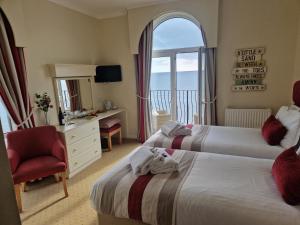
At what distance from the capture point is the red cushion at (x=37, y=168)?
2.21 meters

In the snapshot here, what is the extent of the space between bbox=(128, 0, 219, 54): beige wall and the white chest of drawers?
5.92ft

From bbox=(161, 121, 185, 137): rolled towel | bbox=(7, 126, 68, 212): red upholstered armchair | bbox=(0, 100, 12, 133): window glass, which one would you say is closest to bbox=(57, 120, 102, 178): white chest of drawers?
bbox=(7, 126, 68, 212): red upholstered armchair

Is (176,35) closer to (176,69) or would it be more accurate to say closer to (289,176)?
(176,69)

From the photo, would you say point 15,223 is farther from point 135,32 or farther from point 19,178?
point 135,32

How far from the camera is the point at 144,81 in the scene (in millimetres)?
4066

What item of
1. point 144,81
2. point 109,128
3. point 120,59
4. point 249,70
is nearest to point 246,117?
point 249,70

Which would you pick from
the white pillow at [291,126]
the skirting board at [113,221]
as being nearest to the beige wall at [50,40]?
the skirting board at [113,221]

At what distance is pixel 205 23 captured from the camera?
344cm

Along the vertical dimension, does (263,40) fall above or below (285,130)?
above

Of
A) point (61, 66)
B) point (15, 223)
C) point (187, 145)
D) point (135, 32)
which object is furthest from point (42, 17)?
point (15, 223)

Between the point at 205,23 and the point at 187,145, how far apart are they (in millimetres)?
2196

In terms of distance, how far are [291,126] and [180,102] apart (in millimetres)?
2200

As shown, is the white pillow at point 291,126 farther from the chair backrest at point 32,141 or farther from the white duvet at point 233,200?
the chair backrest at point 32,141

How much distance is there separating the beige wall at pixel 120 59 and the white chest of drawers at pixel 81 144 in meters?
1.05
